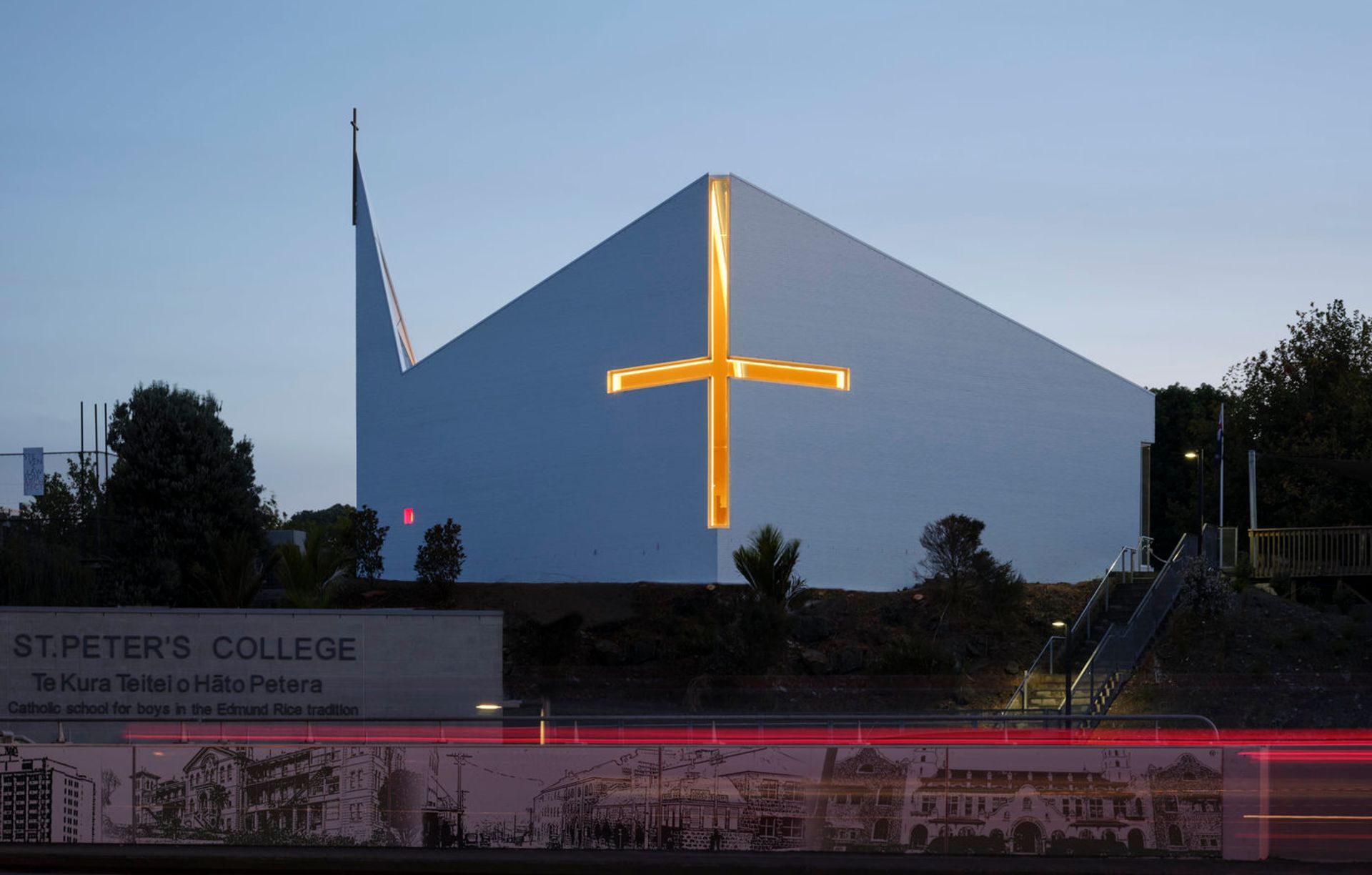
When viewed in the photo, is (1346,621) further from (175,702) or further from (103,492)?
(103,492)

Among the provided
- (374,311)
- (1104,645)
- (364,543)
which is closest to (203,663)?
(1104,645)

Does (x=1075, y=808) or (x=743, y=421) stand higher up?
(x=743, y=421)

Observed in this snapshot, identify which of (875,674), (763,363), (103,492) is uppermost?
(763,363)

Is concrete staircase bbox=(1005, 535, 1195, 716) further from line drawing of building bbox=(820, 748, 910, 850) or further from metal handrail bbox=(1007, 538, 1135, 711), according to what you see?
line drawing of building bbox=(820, 748, 910, 850)

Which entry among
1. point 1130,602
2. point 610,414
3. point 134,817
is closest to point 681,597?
point 610,414

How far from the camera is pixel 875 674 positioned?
30188 millimetres

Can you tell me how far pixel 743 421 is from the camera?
34.9 m

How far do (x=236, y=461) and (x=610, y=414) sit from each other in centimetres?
933

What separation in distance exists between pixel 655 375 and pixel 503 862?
78.1 feet

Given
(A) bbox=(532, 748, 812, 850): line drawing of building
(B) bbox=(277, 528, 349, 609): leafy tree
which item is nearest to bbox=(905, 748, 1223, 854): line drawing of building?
(A) bbox=(532, 748, 812, 850): line drawing of building

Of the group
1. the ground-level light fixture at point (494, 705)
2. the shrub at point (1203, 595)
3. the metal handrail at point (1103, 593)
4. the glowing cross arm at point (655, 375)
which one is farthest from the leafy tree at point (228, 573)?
the shrub at point (1203, 595)

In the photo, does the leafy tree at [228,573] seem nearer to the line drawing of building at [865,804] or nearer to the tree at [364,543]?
the tree at [364,543]

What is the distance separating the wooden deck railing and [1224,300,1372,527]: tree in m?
6.84

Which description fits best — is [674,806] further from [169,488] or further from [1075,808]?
[169,488]
